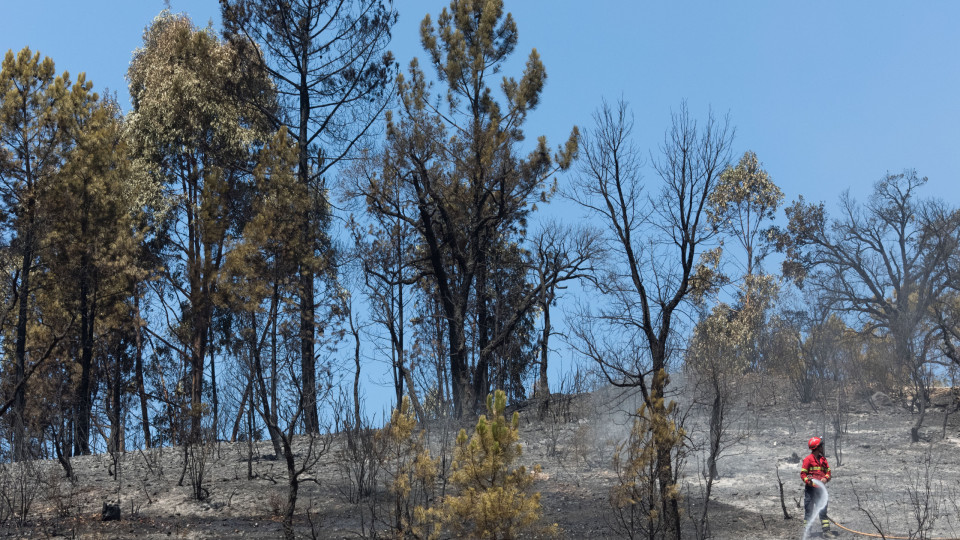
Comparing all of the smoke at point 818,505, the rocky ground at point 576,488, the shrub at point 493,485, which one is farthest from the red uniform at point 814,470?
the shrub at point 493,485

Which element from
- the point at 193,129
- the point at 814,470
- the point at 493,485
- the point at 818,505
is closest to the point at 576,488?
the point at 818,505

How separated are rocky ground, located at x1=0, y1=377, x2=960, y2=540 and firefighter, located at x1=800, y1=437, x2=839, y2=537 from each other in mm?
750

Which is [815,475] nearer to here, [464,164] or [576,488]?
[576,488]

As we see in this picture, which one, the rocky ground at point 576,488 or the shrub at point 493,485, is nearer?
the shrub at point 493,485

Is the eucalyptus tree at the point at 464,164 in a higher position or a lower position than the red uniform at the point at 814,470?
higher

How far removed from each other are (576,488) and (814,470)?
16.4 feet

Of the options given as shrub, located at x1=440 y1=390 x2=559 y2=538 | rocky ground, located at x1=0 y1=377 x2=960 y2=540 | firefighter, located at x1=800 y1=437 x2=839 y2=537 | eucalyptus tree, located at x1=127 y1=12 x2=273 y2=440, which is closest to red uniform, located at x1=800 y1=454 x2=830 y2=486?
firefighter, located at x1=800 y1=437 x2=839 y2=537

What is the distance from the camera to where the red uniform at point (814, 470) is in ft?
44.0

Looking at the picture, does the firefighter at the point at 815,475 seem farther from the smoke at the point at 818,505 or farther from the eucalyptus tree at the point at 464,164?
the eucalyptus tree at the point at 464,164

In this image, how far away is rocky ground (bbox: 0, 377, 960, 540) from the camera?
48.0ft

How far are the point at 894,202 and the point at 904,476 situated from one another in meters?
19.5

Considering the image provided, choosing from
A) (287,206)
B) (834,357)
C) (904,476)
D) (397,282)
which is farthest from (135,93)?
(904,476)

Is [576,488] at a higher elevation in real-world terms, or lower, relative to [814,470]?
lower

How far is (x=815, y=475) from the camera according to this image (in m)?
13.4
